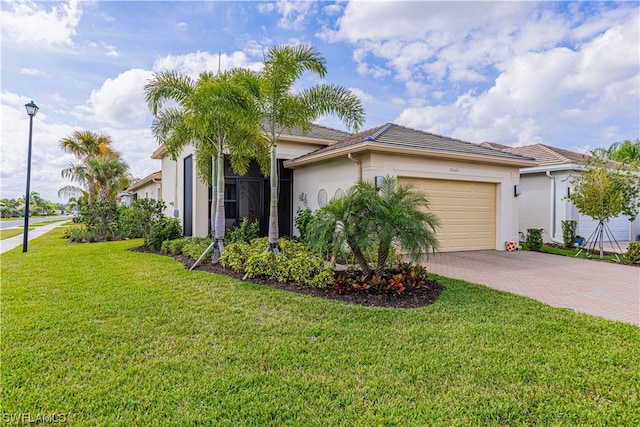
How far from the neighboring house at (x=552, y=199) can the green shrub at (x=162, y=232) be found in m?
14.7

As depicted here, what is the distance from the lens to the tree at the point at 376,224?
19.2 ft

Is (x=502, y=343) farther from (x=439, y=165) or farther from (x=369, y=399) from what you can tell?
(x=439, y=165)

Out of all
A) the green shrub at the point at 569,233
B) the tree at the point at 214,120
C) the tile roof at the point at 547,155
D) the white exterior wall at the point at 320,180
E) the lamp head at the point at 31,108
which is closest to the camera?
the tree at the point at 214,120

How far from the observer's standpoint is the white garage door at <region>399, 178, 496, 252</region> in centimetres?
1099

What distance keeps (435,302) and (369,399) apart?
3.18 m

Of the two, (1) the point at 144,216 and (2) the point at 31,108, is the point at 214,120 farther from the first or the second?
(2) the point at 31,108

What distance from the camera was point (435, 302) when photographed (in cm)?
561

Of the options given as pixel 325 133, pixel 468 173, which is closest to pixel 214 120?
pixel 325 133

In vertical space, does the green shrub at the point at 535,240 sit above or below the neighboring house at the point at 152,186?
below

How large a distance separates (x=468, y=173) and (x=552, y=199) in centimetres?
558

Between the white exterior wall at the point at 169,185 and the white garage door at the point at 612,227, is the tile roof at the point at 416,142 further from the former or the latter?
the white exterior wall at the point at 169,185

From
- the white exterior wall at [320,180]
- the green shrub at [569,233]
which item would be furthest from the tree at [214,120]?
the green shrub at [569,233]

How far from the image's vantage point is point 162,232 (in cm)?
1242

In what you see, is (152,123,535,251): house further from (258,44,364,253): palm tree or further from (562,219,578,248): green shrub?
(562,219,578,248): green shrub
